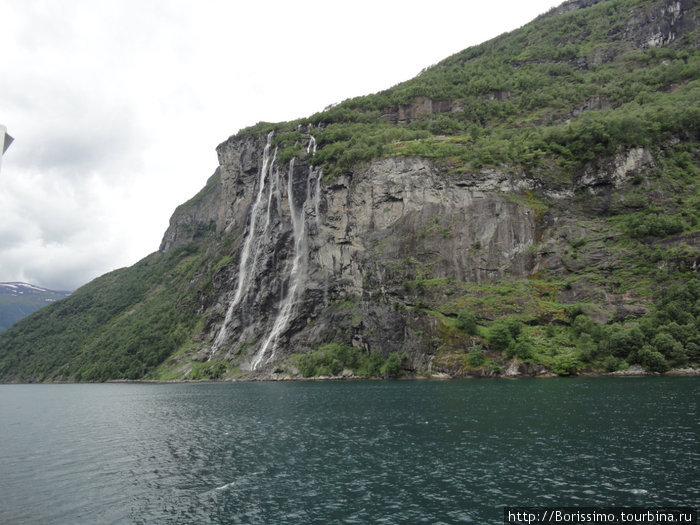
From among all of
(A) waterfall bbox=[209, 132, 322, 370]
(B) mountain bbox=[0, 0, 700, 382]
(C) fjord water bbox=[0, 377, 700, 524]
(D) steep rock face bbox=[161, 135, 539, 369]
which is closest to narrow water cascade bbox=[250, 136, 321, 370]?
(A) waterfall bbox=[209, 132, 322, 370]

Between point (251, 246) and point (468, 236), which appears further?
point (251, 246)

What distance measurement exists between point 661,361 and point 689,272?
67.7 ft

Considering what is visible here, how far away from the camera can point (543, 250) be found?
8569cm

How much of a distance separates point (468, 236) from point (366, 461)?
7239 cm

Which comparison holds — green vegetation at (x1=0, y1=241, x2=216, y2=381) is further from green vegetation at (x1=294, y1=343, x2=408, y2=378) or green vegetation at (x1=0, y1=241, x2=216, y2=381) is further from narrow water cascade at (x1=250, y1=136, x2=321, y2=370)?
green vegetation at (x1=294, y1=343, x2=408, y2=378)

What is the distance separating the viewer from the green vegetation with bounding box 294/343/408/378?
8469cm

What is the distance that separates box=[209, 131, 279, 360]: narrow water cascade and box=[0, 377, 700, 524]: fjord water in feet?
239

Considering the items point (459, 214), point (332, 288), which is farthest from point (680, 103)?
point (332, 288)

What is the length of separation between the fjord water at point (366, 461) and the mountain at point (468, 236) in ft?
101

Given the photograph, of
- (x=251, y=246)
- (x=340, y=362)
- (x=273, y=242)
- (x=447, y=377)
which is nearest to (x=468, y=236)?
(x=447, y=377)

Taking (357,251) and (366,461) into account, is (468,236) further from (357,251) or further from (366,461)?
(366,461)

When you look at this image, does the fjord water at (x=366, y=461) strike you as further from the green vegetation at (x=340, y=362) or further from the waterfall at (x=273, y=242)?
the waterfall at (x=273, y=242)

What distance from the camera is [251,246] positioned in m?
127

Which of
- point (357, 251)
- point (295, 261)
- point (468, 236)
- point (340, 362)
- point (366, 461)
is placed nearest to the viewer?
point (366, 461)
